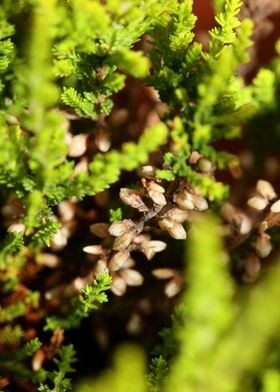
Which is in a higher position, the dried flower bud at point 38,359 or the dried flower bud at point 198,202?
the dried flower bud at point 198,202

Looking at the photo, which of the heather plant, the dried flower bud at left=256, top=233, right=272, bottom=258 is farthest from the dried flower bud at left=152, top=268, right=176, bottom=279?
the dried flower bud at left=256, top=233, right=272, bottom=258

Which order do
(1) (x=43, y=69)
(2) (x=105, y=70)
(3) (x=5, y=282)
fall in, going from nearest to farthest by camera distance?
(1) (x=43, y=69)
(2) (x=105, y=70)
(3) (x=5, y=282)

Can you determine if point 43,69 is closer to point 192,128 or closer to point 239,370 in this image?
point 192,128

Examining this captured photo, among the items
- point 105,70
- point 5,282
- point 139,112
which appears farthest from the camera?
point 139,112

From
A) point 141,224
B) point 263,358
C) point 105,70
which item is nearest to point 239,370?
point 263,358

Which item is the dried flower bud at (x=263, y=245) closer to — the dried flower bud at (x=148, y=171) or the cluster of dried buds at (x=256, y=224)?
the cluster of dried buds at (x=256, y=224)

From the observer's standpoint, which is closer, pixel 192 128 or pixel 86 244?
pixel 192 128

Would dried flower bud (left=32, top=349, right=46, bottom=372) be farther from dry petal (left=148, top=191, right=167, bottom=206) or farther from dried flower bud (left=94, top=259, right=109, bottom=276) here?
dry petal (left=148, top=191, right=167, bottom=206)

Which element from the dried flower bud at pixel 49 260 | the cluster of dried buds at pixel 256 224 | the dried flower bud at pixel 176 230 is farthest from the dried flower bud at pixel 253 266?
the dried flower bud at pixel 49 260
